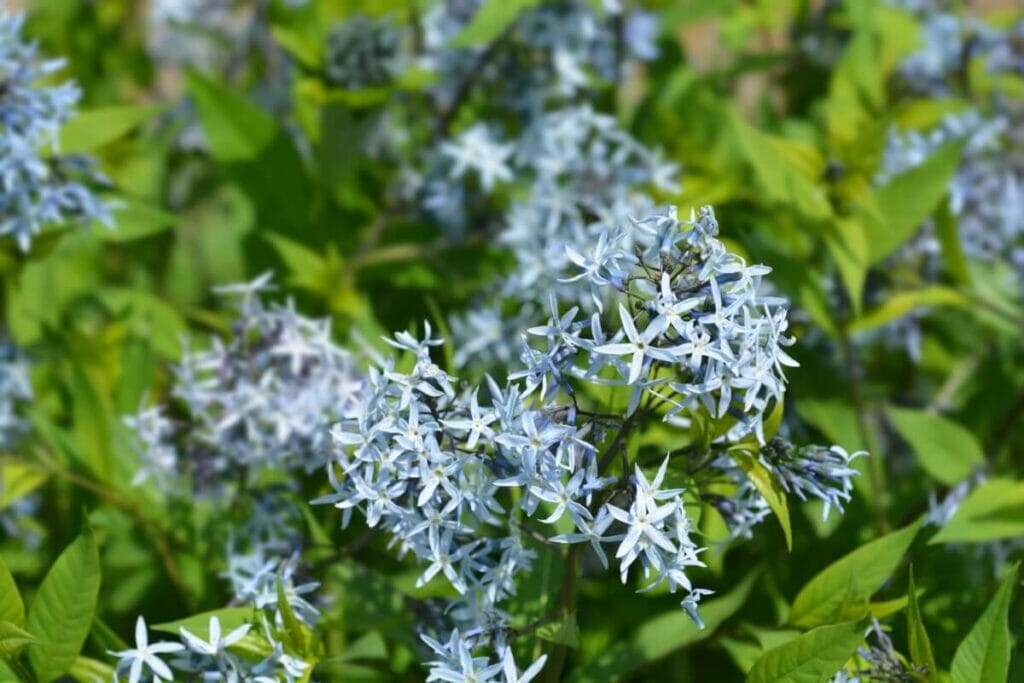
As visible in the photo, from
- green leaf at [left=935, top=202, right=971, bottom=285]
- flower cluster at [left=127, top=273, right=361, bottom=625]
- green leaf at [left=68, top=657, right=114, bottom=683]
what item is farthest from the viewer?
green leaf at [left=935, top=202, right=971, bottom=285]

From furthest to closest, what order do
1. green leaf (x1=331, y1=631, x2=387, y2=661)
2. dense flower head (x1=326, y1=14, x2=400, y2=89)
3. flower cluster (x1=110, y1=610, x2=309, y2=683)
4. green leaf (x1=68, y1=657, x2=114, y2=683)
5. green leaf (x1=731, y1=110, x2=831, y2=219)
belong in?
1. dense flower head (x1=326, y1=14, x2=400, y2=89)
2. green leaf (x1=731, y1=110, x2=831, y2=219)
3. green leaf (x1=331, y1=631, x2=387, y2=661)
4. green leaf (x1=68, y1=657, x2=114, y2=683)
5. flower cluster (x1=110, y1=610, x2=309, y2=683)

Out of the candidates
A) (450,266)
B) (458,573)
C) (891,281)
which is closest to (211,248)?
(450,266)

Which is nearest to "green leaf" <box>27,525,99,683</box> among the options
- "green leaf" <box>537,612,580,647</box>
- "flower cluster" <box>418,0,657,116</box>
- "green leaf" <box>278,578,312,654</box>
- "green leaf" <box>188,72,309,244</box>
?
"green leaf" <box>278,578,312,654</box>

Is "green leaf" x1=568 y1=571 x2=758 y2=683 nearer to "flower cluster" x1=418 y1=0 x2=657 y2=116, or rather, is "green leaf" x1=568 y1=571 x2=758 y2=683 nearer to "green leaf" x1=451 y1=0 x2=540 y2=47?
"green leaf" x1=451 y1=0 x2=540 y2=47

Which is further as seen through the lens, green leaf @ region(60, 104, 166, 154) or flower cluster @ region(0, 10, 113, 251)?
green leaf @ region(60, 104, 166, 154)

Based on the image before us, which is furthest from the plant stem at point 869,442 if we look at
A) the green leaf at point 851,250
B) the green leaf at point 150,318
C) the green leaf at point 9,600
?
the green leaf at point 9,600

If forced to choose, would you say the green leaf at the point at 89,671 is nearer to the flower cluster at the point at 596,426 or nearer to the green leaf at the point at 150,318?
the flower cluster at the point at 596,426

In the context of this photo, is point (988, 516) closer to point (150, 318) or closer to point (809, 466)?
point (809, 466)
